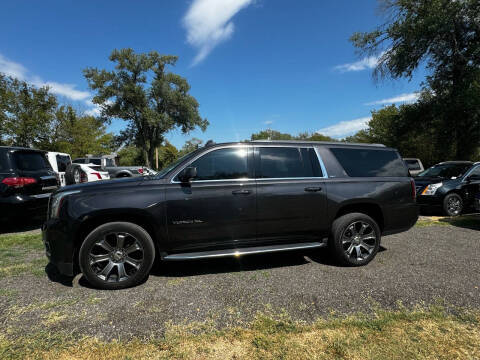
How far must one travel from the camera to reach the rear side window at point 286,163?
347 centimetres

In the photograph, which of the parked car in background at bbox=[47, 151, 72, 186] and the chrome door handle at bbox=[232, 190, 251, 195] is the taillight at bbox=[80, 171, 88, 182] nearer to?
the parked car in background at bbox=[47, 151, 72, 186]

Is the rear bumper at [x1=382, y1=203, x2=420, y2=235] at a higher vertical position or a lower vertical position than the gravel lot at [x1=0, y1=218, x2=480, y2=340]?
higher

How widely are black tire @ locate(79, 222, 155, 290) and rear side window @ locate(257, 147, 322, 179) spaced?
68.1 inches

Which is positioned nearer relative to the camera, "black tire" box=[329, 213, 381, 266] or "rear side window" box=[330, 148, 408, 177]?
"black tire" box=[329, 213, 381, 266]

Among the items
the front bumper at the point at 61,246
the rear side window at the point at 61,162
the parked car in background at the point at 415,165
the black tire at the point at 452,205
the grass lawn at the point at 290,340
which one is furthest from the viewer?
the parked car in background at the point at 415,165

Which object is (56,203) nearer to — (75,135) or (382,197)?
(382,197)

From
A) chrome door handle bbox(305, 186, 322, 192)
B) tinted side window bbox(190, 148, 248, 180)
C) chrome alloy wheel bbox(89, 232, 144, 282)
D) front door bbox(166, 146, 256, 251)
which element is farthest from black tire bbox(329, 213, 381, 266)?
chrome alloy wheel bbox(89, 232, 144, 282)

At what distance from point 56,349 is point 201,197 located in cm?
190

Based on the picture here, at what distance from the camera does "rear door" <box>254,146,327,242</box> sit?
3347mm

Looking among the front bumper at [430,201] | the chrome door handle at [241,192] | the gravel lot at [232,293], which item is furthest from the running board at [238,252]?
the front bumper at [430,201]

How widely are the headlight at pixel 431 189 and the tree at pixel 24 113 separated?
87.1ft

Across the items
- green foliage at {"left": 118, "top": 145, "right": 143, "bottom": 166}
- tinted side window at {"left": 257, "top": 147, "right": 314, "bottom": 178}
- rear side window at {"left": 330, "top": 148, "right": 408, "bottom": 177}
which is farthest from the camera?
green foliage at {"left": 118, "top": 145, "right": 143, "bottom": 166}

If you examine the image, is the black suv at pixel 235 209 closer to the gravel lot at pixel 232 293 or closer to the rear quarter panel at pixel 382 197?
the rear quarter panel at pixel 382 197

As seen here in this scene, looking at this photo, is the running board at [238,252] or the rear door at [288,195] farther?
the rear door at [288,195]
